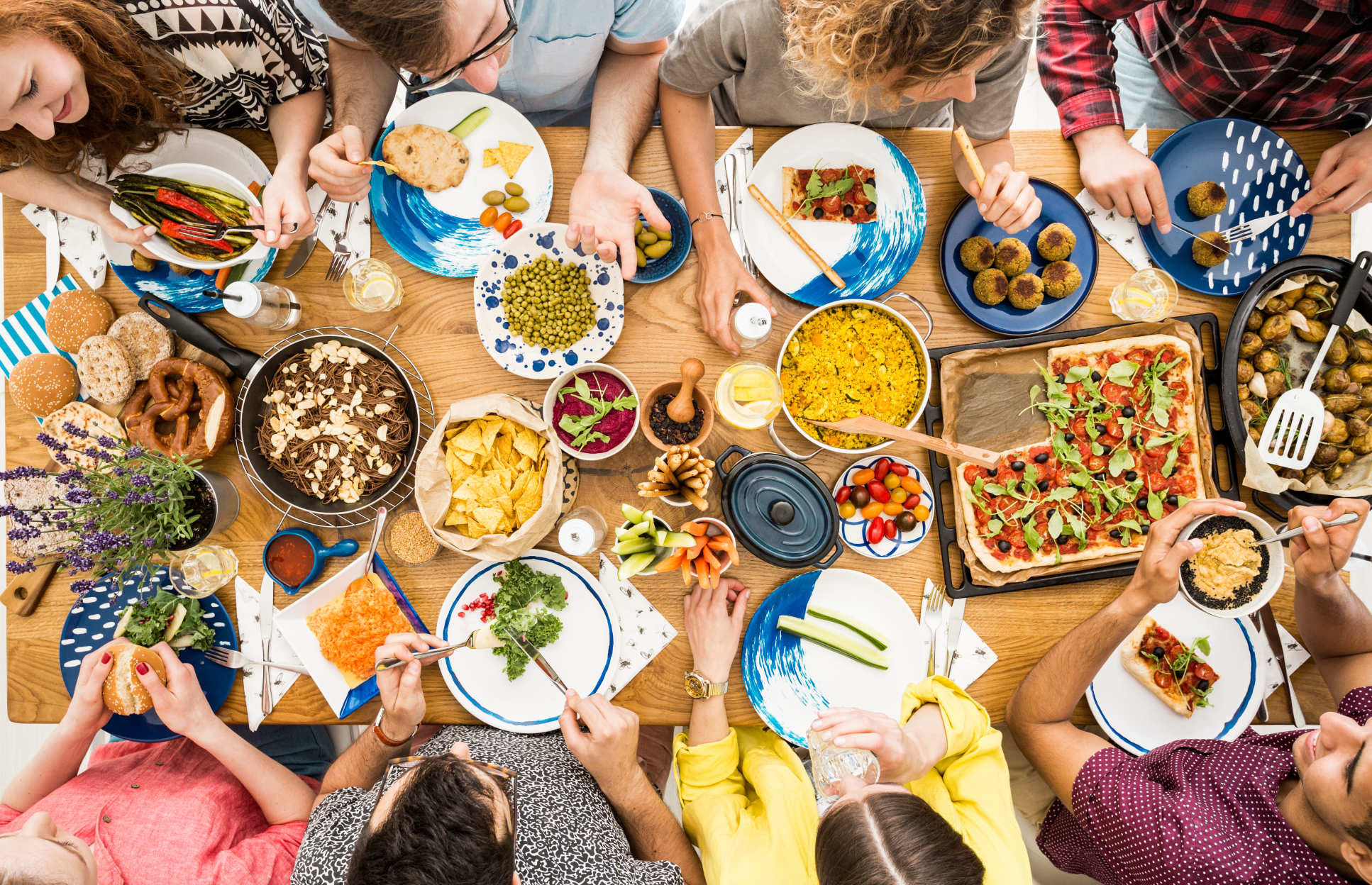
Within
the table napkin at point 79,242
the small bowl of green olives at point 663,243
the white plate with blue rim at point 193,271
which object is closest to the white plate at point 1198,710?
the small bowl of green olives at point 663,243

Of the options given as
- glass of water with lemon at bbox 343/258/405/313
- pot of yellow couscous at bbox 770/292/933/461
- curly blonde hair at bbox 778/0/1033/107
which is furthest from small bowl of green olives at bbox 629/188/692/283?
glass of water with lemon at bbox 343/258/405/313

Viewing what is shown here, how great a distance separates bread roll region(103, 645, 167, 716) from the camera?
191 centimetres

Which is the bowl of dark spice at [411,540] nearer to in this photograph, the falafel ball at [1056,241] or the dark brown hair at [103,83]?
the dark brown hair at [103,83]

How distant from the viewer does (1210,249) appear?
6.75ft

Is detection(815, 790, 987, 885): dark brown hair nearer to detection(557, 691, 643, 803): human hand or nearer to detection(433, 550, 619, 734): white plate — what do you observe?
detection(557, 691, 643, 803): human hand

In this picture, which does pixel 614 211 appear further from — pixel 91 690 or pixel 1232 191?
pixel 91 690

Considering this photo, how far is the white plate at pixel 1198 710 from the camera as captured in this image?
2037 mm

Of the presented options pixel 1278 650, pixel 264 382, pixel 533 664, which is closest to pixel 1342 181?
pixel 1278 650

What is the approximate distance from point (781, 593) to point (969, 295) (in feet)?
3.49

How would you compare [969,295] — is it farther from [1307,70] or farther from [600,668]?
[600,668]

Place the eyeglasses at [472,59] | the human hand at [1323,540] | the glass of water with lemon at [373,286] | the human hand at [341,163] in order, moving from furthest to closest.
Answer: the glass of water with lemon at [373,286]
the human hand at [341,163]
the human hand at [1323,540]
the eyeglasses at [472,59]

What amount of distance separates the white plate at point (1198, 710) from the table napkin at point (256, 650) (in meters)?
2.38

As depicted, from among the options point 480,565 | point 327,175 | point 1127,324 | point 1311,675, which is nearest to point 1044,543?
point 1127,324

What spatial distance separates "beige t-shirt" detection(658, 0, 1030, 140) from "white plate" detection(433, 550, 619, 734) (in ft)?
4.95
